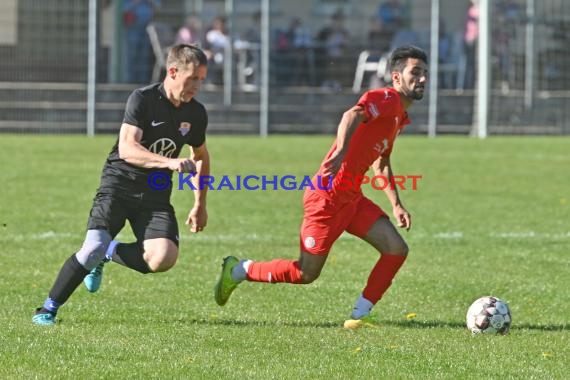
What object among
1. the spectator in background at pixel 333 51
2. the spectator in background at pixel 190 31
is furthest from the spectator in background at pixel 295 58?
the spectator in background at pixel 190 31

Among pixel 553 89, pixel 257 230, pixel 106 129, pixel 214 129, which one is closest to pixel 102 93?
pixel 106 129

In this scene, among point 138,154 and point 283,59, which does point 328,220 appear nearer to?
point 138,154

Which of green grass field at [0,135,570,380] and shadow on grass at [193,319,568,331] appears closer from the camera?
green grass field at [0,135,570,380]

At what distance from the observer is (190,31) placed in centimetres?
2450

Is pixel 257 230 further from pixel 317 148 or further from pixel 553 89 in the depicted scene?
pixel 553 89

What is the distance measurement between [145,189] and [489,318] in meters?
2.23

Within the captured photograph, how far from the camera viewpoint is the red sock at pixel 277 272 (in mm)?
7996

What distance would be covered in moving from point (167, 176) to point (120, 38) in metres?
16.7

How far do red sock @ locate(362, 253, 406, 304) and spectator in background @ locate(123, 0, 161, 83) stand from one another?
1650cm

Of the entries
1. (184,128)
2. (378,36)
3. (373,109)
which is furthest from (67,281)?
(378,36)

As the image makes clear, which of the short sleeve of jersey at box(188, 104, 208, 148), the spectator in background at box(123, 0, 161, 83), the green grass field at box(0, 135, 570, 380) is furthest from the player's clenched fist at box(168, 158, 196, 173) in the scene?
the spectator in background at box(123, 0, 161, 83)

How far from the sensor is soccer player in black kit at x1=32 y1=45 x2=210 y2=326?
298 inches

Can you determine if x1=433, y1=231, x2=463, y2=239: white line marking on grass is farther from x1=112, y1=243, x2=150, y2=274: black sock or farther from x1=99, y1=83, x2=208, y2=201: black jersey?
x1=112, y1=243, x2=150, y2=274: black sock

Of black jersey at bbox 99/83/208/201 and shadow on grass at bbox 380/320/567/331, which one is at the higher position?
black jersey at bbox 99/83/208/201
